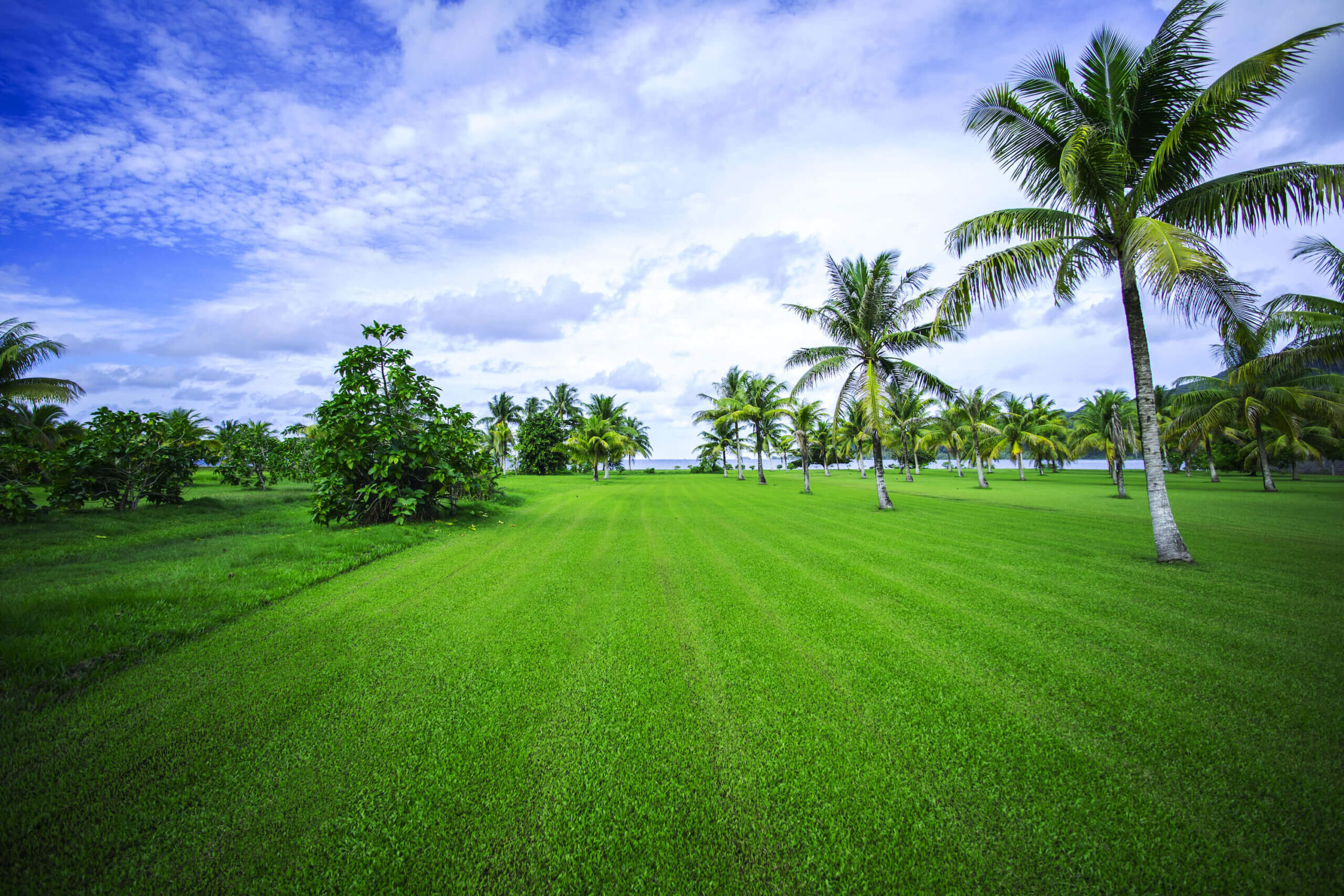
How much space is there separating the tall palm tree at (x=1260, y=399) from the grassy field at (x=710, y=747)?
20.3 m

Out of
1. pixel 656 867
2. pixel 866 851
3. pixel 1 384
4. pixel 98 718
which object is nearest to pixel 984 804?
pixel 866 851

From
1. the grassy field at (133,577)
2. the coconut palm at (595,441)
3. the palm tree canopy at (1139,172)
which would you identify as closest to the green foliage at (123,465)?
the grassy field at (133,577)

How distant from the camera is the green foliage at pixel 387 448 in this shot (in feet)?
37.3

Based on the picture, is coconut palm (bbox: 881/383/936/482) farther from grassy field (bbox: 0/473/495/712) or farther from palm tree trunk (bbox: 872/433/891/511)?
grassy field (bbox: 0/473/495/712)

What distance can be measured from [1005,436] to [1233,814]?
148 ft

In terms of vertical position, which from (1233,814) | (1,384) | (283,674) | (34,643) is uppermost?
(1,384)

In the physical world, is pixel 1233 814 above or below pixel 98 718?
below

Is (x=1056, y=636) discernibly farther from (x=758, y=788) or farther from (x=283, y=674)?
(x=283, y=674)

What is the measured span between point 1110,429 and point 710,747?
30058 millimetres

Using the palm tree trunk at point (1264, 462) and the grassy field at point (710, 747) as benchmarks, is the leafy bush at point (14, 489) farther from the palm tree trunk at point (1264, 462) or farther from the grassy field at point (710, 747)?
the palm tree trunk at point (1264, 462)

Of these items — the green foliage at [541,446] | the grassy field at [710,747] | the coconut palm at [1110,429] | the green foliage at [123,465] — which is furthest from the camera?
the green foliage at [541,446]

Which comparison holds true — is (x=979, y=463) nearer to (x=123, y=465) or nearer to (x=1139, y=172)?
(x=1139, y=172)

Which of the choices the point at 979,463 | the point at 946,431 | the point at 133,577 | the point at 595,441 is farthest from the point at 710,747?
the point at 946,431

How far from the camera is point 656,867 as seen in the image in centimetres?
227
